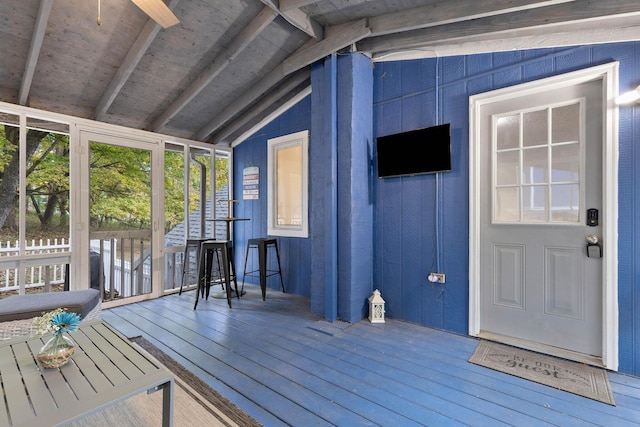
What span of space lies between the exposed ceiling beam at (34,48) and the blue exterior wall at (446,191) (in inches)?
90.4

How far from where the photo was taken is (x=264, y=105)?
Answer: 4102 mm

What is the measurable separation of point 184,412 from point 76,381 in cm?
65

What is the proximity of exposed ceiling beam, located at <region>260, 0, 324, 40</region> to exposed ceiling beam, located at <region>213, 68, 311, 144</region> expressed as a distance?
54 centimetres

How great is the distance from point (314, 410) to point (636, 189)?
2610mm

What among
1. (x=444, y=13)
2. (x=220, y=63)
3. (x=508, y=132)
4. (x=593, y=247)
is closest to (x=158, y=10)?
(x=220, y=63)

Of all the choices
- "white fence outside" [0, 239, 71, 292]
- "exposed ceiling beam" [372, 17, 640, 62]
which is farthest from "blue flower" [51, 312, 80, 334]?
"white fence outside" [0, 239, 71, 292]

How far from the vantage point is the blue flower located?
4.84 ft

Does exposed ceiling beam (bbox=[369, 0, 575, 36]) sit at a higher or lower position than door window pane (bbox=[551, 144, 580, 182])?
higher

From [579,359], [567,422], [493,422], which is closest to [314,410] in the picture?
[493,422]

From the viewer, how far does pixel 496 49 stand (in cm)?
259

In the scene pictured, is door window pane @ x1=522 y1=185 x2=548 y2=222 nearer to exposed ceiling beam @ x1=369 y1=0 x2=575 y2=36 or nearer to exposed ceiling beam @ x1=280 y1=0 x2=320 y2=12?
exposed ceiling beam @ x1=369 y1=0 x2=575 y2=36

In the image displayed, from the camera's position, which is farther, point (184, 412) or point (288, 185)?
point (288, 185)

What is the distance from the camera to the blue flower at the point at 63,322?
1.48 metres

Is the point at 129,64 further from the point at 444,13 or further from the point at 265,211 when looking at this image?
the point at 444,13
